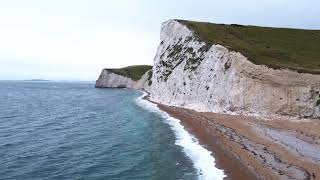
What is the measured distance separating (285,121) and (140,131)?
18.4m

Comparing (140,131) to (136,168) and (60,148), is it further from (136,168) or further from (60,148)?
(136,168)

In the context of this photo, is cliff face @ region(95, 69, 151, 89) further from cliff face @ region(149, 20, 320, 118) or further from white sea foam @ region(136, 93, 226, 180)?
white sea foam @ region(136, 93, 226, 180)

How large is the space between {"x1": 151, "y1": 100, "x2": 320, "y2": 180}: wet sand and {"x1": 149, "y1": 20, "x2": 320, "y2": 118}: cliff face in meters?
2.83

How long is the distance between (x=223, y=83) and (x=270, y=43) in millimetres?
33910

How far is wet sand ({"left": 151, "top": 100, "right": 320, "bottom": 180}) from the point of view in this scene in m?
30.2

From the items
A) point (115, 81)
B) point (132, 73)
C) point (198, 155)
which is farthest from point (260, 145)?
point (115, 81)

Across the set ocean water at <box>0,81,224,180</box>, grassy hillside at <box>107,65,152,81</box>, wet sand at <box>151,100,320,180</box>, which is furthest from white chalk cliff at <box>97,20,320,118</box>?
grassy hillside at <box>107,65,152,81</box>

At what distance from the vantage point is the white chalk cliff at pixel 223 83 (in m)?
52.3

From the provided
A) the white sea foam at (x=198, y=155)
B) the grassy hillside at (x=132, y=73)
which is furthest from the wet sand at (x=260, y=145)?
the grassy hillside at (x=132, y=73)

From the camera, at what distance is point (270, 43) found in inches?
3666

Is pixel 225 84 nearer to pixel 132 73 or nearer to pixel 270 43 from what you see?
pixel 270 43

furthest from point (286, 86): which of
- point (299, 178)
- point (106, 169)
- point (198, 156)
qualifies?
point (106, 169)

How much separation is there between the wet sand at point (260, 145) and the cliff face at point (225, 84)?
9.28ft

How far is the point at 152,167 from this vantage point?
1303 inches
